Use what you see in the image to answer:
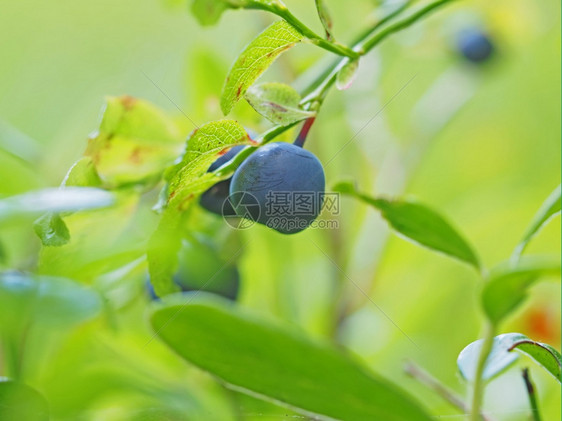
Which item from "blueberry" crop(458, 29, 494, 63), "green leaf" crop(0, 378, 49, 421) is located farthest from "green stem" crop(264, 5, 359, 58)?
"blueberry" crop(458, 29, 494, 63)

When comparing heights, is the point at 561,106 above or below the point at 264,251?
below

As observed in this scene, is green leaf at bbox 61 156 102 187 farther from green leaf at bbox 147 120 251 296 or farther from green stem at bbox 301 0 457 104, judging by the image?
green stem at bbox 301 0 457 104

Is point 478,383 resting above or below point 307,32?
below

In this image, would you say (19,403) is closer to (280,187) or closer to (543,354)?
(280,187)

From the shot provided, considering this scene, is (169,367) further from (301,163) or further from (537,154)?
(537,154)

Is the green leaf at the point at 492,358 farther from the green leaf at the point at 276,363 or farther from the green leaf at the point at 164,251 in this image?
the green leaf at the point at 164,251

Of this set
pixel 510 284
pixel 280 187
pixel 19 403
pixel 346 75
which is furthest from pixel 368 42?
pixel 19 403

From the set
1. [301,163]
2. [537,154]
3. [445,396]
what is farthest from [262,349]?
[537,154]
